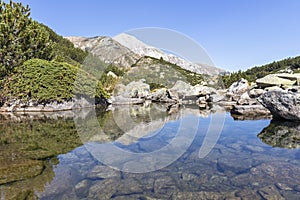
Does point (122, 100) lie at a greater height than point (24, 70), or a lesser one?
lesser

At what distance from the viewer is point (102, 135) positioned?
888 cm

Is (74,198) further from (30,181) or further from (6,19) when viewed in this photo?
(6,19)

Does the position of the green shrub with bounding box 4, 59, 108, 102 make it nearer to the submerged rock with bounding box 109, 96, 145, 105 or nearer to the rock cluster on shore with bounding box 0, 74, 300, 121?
the rock cluster on shore with bounding box 0, 74, 300, 121

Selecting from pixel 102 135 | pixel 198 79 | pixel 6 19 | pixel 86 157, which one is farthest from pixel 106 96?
pixel 86 157

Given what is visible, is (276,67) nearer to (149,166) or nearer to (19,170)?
(149,166)

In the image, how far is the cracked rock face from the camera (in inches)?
430

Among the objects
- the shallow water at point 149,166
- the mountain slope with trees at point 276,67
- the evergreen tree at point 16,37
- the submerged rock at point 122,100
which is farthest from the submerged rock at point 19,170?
the mountain slope with trees at point 276,67

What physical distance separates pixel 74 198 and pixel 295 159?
542 centimetres

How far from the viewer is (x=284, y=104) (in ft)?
37.3

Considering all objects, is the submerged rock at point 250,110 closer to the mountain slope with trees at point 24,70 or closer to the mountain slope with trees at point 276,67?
the mountain slope with trees at point 24,70

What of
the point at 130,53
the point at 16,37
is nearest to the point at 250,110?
the point at 130,53

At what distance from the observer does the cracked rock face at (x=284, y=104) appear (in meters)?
10.9

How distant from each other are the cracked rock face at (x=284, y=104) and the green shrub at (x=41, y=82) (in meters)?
15.3

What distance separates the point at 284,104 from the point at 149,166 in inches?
365
